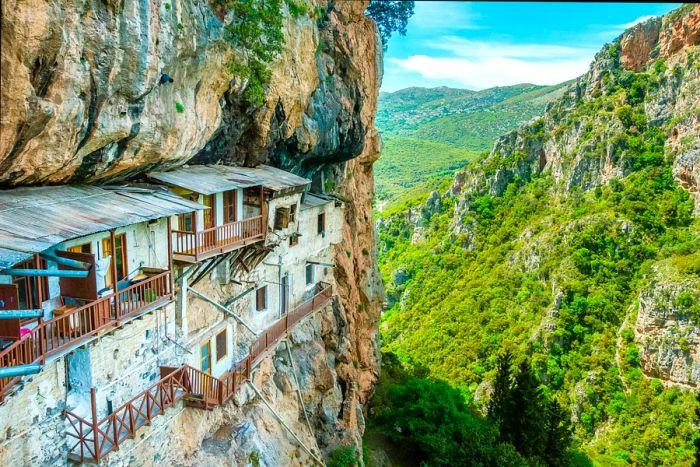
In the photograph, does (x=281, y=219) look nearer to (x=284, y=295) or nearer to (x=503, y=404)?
(x=284, y=295)

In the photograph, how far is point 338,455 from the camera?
22203mm

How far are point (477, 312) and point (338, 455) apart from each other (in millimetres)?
46703

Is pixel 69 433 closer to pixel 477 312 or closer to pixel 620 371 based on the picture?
pixel 620 371

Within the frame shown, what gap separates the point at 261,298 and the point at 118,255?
8.44 meters

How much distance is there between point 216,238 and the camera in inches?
577

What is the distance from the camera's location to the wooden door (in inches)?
339

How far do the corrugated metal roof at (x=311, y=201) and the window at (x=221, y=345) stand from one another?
22.6ft

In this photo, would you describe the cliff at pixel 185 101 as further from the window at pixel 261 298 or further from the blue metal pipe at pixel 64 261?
the window at pixel 261 298

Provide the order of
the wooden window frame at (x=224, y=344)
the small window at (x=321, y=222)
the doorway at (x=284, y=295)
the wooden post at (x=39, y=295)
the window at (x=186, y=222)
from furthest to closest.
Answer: the small window at (x=321, y=222)
the doorway at (x=284, y=295)
the wooden window frame at (x=224, y=344)
the window at (x=186, y=222)
the wooden post at (x=39, y=295)

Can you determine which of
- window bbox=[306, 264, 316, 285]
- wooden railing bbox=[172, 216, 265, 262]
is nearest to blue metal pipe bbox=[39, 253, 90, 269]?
wooden railing bbox=[172, 216, 265, 262]

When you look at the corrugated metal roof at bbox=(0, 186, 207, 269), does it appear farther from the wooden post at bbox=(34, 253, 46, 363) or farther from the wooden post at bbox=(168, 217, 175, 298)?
the wooden post at bbox=(34, 253, 46, 363)

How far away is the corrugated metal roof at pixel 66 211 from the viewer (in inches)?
324

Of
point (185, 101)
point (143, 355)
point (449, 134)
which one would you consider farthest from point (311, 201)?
point (449, 134)

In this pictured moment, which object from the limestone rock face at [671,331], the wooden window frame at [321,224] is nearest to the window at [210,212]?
the wooden window frame at [321,224]
